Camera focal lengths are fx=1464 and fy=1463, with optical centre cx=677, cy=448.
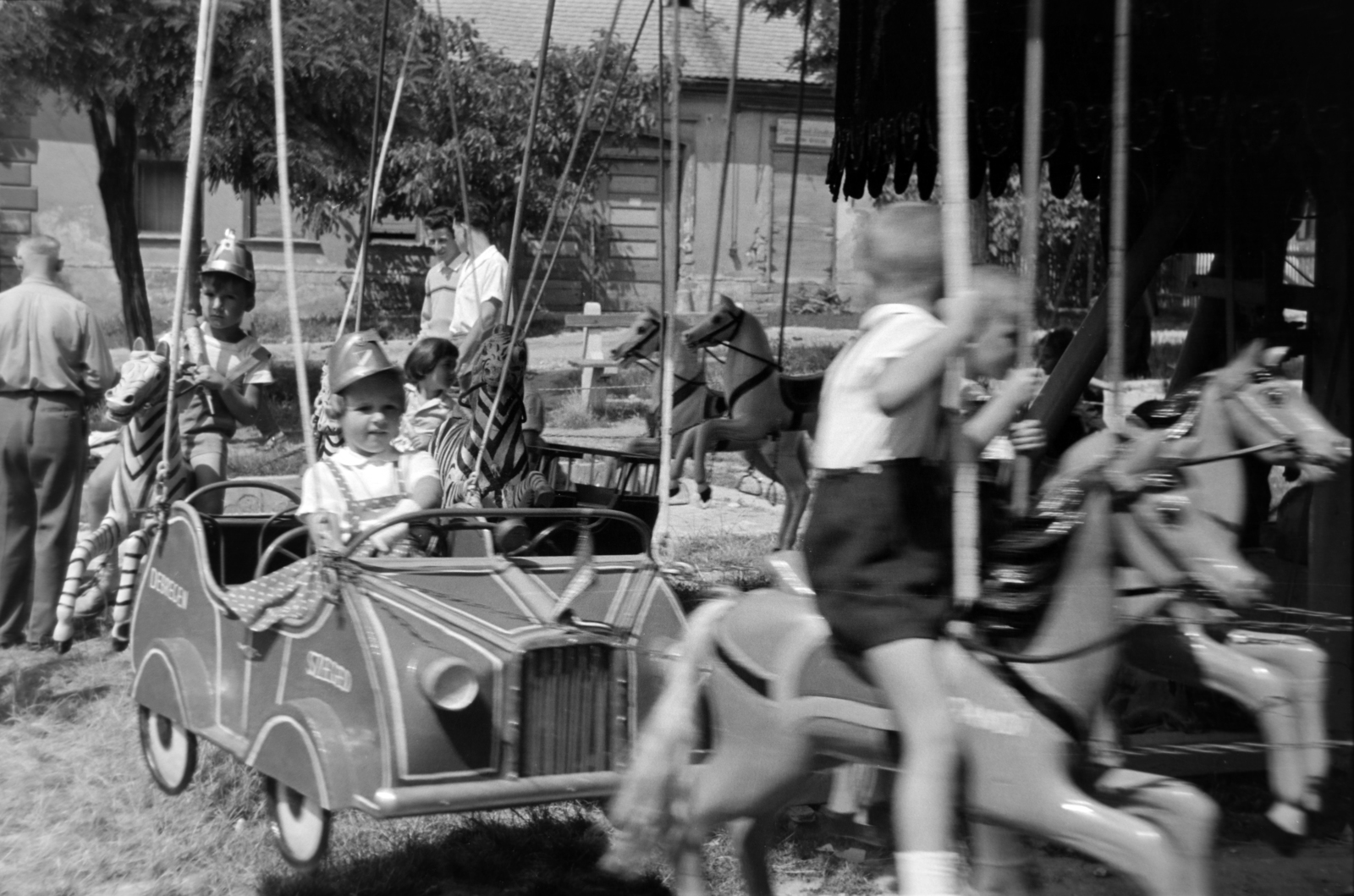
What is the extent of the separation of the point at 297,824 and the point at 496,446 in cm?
265

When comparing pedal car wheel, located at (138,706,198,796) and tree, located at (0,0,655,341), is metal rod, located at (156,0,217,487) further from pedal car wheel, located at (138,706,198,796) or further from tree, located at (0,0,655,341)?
tree, located at (0,0,655,341)

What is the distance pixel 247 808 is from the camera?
4.95 metres

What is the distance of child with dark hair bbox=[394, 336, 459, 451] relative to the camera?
7082 millimetres

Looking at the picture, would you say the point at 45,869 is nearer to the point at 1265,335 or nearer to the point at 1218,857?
the point at 1218,857

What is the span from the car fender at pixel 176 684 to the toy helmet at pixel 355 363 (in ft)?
3.08

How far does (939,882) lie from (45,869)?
285 centimetres

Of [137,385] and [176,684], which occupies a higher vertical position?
[137,385]

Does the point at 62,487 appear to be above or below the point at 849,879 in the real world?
above

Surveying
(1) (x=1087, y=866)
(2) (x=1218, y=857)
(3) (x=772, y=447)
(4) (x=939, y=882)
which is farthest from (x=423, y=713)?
(3) (x=772, y=447)

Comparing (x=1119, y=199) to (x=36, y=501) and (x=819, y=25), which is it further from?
(x=819, y=25)

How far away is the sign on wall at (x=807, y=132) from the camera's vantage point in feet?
80.8

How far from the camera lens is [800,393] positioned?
977cm

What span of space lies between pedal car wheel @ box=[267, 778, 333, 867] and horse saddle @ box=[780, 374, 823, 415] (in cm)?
601

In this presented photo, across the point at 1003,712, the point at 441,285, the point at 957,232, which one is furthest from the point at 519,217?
the point at 441,285
